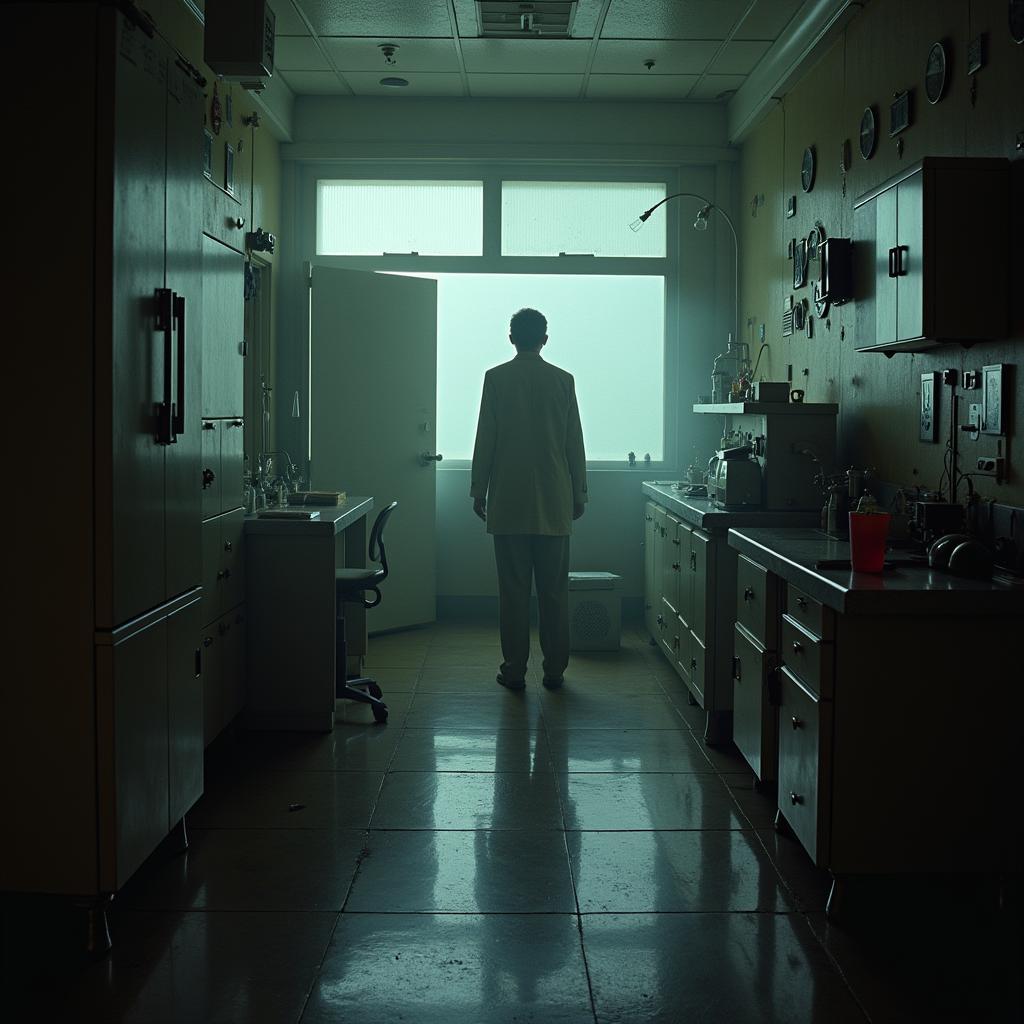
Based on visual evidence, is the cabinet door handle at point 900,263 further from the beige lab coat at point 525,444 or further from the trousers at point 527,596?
the trousers at point 527,596

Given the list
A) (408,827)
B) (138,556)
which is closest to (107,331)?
(138,556)

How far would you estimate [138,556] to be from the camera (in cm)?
292

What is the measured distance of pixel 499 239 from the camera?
7547 mm

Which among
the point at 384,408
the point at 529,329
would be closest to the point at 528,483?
the point at 529,329

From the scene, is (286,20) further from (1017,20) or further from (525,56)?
(1017,20)

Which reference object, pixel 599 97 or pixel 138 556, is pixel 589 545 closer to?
pixel 599 97

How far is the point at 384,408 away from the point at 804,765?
445cm

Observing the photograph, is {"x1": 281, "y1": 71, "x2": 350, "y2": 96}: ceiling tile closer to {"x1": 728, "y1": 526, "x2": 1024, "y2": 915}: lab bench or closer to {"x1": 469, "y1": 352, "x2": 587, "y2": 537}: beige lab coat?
{"x1": 469, "y1": 352, "x2": 587, "y2": 537}: beige lab coat

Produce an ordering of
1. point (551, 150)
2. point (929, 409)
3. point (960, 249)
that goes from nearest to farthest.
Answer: point (960, 249) < point (929, 409) < point (551, 150)

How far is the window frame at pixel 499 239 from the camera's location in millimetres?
7426

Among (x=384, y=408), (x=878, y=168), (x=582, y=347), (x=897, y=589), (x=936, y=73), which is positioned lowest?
(x=897, y=589)

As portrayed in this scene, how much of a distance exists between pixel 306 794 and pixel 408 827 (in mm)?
508

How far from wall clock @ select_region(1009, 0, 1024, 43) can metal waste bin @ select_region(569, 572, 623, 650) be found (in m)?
3.79

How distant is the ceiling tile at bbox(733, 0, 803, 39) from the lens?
546cm
